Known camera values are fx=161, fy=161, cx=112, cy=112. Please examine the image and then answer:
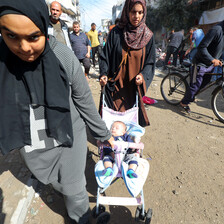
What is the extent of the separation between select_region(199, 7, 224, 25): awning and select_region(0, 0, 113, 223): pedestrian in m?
14.7

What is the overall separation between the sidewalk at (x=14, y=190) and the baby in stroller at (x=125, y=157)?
1002mm

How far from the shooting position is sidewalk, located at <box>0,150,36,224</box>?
169cm

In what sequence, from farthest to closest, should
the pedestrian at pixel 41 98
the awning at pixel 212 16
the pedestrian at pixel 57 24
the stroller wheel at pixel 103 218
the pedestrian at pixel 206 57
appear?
the awning at pixel 212 16 < the pedestrian at pixel 57 24 < the pedestrian at pixel 206 57 < the stroller wheel at pixel 103 218 < the pedestrian at pixel 41 98

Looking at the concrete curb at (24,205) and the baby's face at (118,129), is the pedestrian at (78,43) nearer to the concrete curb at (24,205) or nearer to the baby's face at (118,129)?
the baby's face at (118,129)

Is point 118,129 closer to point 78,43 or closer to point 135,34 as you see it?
point 135,34

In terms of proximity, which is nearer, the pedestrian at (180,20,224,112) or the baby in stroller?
the baby in stroller

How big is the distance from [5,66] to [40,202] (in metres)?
1.79

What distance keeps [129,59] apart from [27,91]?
1572mm

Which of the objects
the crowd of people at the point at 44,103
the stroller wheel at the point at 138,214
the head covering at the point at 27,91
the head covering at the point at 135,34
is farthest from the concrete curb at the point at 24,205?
the head covering at the point at 135,34

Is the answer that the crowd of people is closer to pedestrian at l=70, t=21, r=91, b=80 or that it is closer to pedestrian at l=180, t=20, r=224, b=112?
pedestrian at l=180, t=20, r=224, b=112

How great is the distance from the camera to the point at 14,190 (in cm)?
193

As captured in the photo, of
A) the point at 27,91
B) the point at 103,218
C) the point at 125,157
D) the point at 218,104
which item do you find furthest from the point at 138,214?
the point at 218,104

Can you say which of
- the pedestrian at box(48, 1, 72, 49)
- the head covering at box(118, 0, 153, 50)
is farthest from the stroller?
the pedestrian at box(48, 1, 72, 49)

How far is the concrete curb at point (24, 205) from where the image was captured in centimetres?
167
